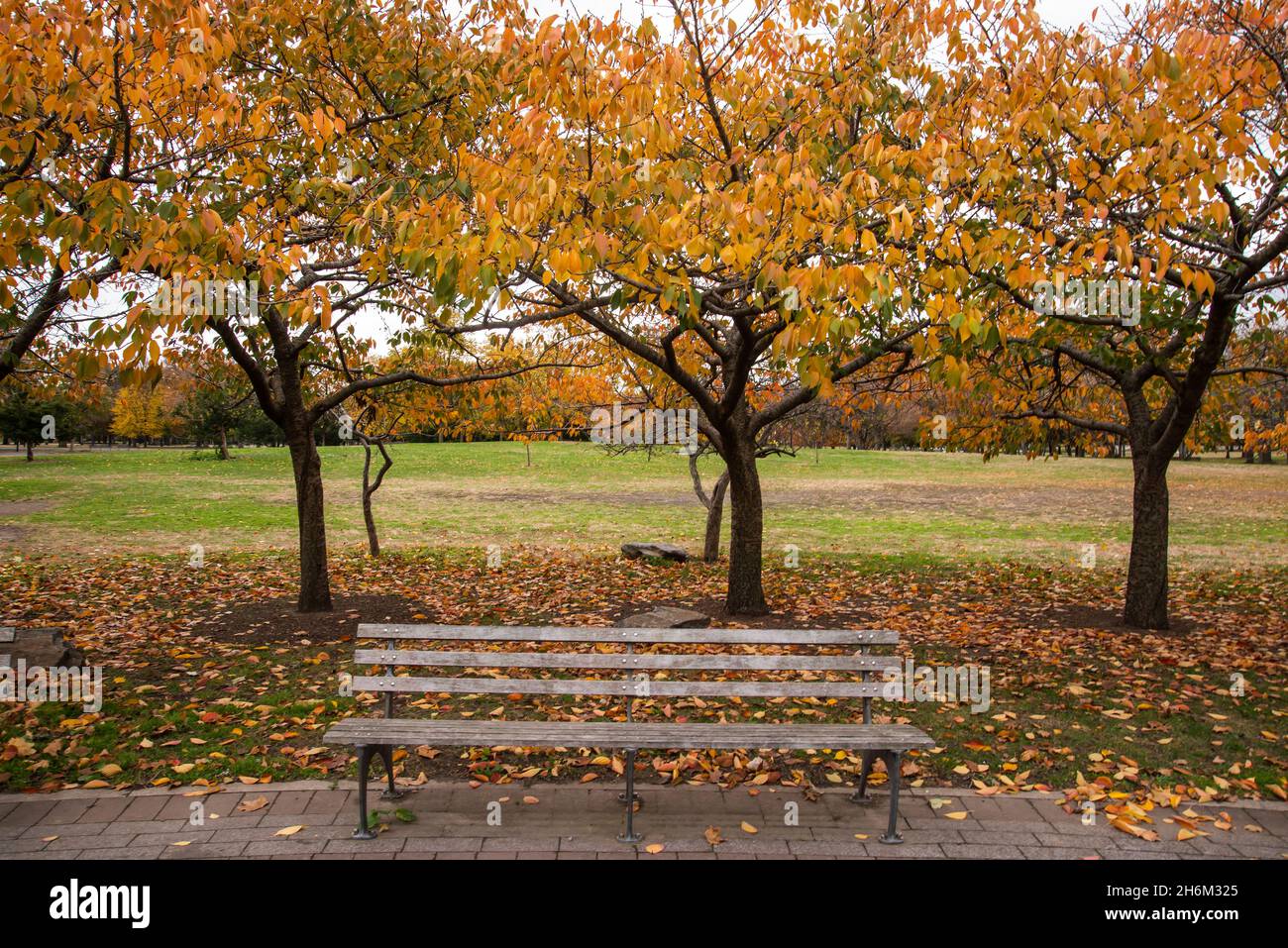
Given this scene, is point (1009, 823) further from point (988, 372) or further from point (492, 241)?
point (988, 372)

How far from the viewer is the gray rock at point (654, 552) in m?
13.9

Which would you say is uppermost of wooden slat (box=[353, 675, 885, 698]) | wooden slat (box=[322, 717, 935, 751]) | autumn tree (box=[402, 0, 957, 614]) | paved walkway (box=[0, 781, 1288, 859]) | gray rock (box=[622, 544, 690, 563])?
autumn tree (box=[402, 0, 957, 614])

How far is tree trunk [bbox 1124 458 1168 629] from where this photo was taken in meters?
8.55

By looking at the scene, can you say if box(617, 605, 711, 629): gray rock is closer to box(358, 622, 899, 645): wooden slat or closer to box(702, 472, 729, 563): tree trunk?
box(358, 622, 899, 645): wooden slat

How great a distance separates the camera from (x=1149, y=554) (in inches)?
339

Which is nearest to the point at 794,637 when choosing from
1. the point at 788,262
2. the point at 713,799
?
the point at 713,799

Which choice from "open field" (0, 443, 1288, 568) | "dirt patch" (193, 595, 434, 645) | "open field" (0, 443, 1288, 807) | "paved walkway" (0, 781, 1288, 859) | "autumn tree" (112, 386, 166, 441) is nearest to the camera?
"paved walkway" (0, 781, 1288, 859)

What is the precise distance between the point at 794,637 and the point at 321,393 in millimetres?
12683

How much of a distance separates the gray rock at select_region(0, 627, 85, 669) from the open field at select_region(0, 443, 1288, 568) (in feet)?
30.6

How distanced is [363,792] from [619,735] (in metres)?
1.29

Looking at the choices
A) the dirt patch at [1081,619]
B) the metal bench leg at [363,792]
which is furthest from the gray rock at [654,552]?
the metal bench leg at [363,792]

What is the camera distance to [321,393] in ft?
50.2

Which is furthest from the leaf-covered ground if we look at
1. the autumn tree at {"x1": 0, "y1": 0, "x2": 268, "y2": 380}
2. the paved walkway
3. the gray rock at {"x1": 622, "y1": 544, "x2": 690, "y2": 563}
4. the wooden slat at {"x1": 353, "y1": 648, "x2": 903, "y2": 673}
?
the autumn tree at {"x1": 0, "y1": 0, "x2": 268, "y2": 380}

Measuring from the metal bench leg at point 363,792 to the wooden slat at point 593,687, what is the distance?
1.56 feet
